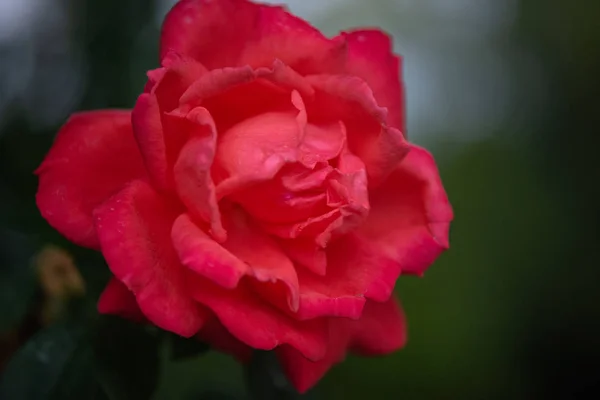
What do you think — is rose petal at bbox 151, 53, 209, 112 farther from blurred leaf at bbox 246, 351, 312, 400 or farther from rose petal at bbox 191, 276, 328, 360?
blurred leaf at bbox 246, 351, 312, 400

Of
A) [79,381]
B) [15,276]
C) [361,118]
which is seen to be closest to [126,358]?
[79,381]

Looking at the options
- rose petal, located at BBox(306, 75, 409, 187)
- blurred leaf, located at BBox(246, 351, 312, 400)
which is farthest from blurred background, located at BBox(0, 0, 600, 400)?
rose petal, located at BBox(306, 75, 409, 187)

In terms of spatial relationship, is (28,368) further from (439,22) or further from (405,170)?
(439,22)

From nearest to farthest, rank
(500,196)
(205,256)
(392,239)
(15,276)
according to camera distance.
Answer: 1. (205,256)
2. (392,239)
3. (15,276)
4. (500,196)

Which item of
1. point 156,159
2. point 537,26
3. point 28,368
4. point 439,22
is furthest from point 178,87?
point 537,26

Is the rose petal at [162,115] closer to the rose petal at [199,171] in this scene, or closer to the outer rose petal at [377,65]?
the rose petal at [199,171]

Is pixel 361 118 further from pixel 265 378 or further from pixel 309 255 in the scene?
pixel 265 378
